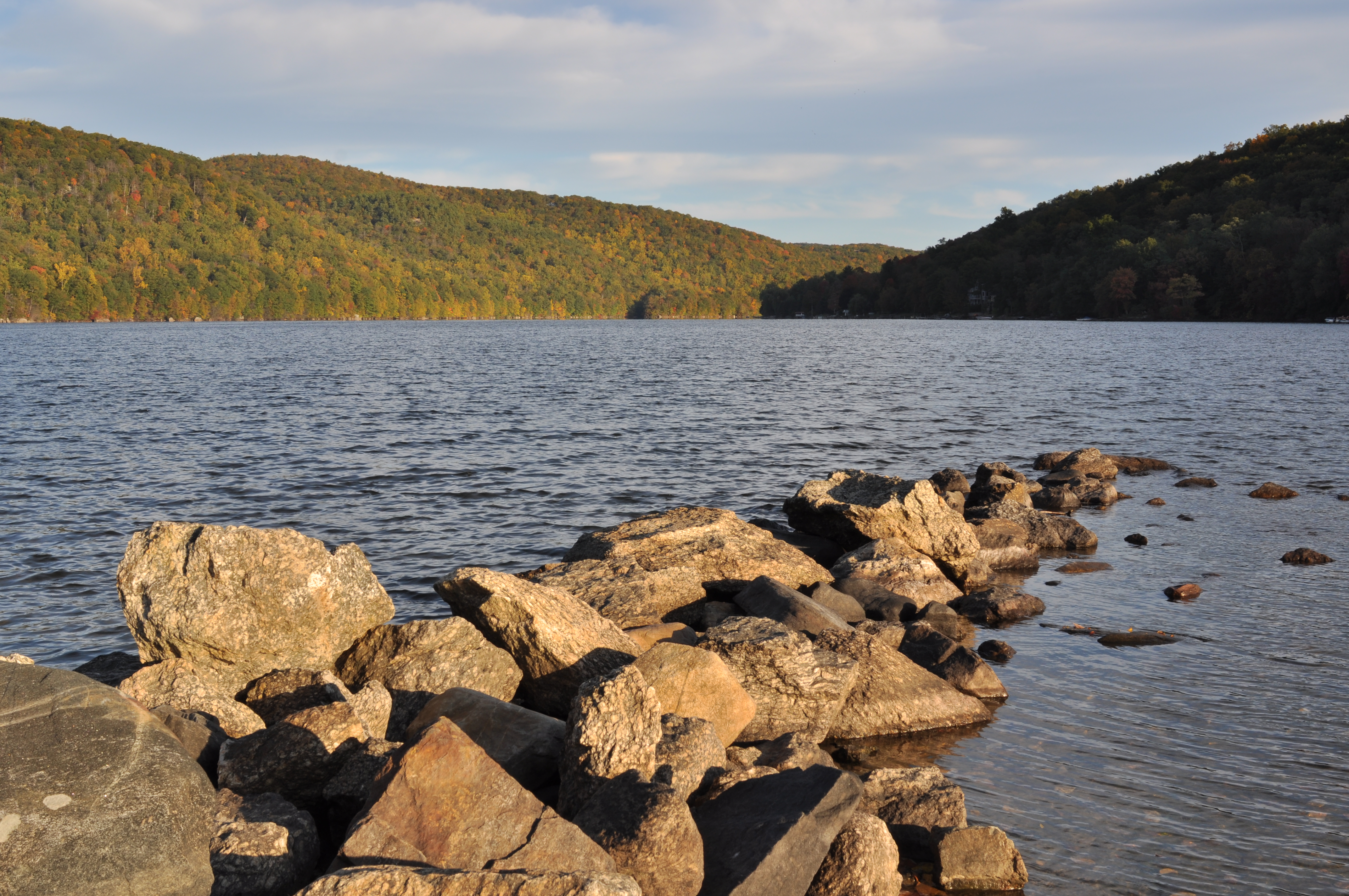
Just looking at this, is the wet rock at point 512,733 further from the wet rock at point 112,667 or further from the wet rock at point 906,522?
the wet rock at point 906,522

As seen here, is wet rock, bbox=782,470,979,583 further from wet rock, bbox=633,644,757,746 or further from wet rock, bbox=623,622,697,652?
wet rock, bbox=633,644,757,746

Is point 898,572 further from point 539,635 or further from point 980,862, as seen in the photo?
point 980,862

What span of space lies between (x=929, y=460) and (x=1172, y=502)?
6.92m

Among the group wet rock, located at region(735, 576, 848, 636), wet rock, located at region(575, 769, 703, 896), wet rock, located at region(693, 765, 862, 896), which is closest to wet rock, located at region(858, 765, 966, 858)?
wet rock, located at region(693, 765, 862, 896)

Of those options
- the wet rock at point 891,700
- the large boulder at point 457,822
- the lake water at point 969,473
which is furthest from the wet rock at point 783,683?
the large boulder at point 457,822

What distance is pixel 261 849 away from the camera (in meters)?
5.35

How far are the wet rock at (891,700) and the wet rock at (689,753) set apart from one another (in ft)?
8.39

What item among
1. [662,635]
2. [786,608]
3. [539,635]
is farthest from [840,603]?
[539,635]

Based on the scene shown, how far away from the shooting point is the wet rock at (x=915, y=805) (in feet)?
22.3

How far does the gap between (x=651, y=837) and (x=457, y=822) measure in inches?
45.6

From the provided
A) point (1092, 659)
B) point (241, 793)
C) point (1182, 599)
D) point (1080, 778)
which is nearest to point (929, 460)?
point (1182, 599)

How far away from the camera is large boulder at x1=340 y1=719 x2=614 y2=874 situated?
5105mm

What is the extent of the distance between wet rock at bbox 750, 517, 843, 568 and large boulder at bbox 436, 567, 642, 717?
6268 mm

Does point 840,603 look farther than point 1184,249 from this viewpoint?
No
